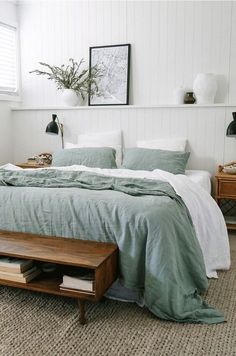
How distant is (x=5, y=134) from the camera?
15.3 ft

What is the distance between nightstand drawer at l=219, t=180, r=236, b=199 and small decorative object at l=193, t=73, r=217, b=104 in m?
0.94

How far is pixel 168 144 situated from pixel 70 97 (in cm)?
134

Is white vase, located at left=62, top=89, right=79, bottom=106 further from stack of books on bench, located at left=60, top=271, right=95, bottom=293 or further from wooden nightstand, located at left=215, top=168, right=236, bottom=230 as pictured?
stack of books on bench, located at left=60, top=271, right=95, bottom=293

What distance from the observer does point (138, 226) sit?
201 centimetres

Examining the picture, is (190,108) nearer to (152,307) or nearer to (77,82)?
(77,82)

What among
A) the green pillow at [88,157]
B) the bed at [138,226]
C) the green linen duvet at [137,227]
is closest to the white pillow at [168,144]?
the green pillow at [88,157]

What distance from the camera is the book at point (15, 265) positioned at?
2041 mm

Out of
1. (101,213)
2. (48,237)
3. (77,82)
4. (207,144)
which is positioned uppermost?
→ (77,82)

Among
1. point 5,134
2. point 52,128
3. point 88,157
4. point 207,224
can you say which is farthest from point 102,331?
point 5,134

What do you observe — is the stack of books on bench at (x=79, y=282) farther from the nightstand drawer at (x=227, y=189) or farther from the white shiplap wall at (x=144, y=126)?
the white shiplap wall at (x=144, y=126)

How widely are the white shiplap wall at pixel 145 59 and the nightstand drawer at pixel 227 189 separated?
0.48 metres

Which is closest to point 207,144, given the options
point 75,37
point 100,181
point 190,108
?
point 190,108

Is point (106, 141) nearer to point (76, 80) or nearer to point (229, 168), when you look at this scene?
point (76, 80)

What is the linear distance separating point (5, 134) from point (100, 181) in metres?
2.53
